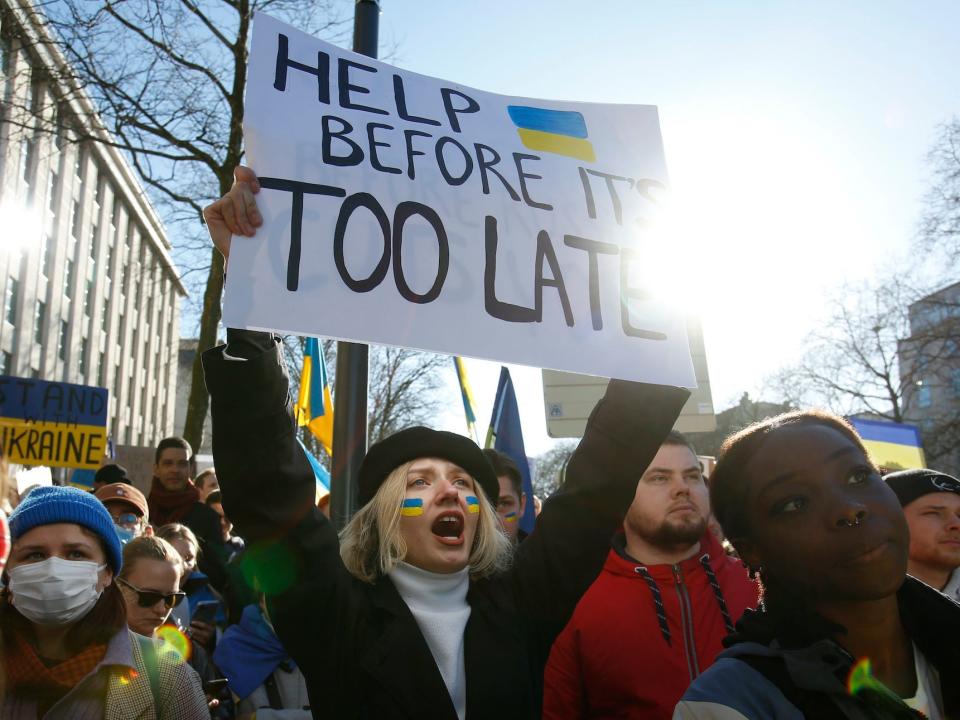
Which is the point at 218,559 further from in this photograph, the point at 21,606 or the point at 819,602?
the point at 819,602

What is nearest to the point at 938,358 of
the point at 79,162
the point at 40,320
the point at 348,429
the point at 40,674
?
the point at 348,429

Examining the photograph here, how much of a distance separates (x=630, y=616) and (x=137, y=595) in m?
2.05

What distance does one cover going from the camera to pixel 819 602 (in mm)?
1648

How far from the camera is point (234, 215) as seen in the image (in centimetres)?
196

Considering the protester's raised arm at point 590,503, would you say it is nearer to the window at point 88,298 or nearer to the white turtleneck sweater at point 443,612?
the white turtleneck sweater at point 443,612

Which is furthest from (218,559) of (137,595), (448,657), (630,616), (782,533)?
(782,533)

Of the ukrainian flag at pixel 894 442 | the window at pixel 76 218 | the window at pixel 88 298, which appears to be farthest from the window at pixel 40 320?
the ukrainian flag at pixel 894 442

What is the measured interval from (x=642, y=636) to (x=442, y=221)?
62.2 inches

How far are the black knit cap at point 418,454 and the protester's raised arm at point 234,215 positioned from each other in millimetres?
718

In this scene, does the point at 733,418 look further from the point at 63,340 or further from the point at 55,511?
the point at 55,511

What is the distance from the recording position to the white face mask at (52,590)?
96.2 inches

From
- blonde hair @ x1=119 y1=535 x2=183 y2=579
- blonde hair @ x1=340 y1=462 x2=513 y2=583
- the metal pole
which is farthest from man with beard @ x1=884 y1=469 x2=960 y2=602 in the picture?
blonde hair @ x1=119 y1=535 x2=183 y2=579

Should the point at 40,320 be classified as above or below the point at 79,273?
below

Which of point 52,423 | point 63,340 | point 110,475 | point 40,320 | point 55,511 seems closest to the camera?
point 55,511
